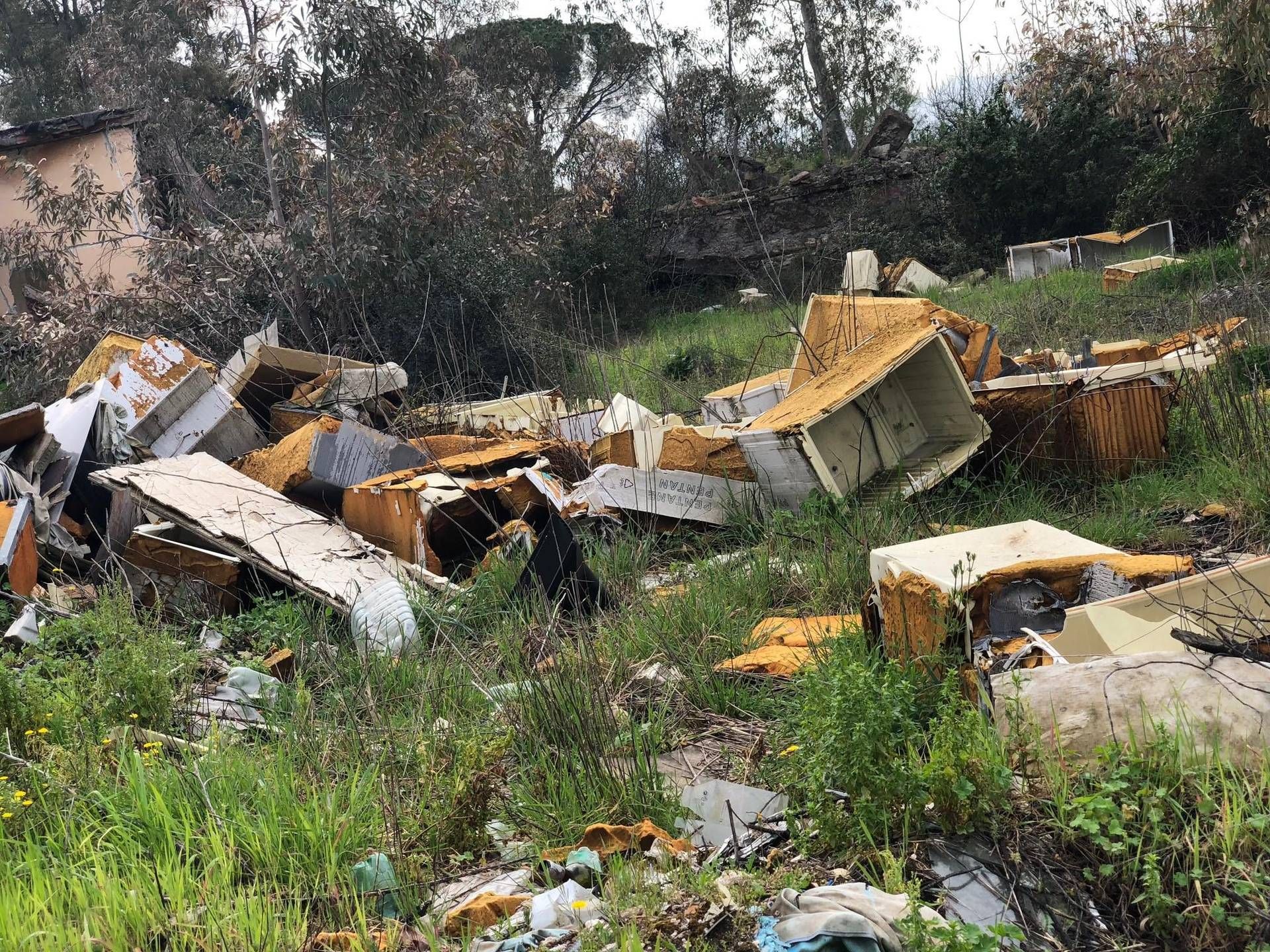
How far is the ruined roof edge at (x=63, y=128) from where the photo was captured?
1575 centimetres

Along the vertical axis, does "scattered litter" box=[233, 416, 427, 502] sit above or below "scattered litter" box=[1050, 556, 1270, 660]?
above

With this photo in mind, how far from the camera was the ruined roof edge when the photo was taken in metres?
15.8

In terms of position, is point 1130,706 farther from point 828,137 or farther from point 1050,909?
point 828,137

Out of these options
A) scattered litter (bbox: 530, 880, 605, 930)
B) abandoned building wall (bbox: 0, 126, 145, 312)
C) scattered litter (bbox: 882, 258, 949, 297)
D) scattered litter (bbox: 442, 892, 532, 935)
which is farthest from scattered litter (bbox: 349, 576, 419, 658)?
abandoned building wall (bbox: 0, 126, 145, 312)

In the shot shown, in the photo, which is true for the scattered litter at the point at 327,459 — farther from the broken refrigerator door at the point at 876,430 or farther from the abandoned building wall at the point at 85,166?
the abandoned building wall at the point at 85,166

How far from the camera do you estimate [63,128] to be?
52.1ft

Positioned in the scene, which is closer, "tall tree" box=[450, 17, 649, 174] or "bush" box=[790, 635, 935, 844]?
"bush" box=[790, 635, 935, 844]

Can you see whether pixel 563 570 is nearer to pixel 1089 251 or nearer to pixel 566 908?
pixel 566 908

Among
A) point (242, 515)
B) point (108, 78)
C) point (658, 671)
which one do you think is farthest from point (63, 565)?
point (108, 78)

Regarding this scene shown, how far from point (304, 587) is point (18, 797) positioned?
7.35ft

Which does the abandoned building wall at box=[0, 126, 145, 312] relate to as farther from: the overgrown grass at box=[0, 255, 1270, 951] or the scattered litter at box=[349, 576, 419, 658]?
the overgrown grass at box=[0, 255, 1270, 951]

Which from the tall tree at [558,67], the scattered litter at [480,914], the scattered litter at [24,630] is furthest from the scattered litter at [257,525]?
the tall tree at [558,67]

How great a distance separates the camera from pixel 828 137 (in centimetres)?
2150

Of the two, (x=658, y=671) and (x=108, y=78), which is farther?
(x=108, y=78)
